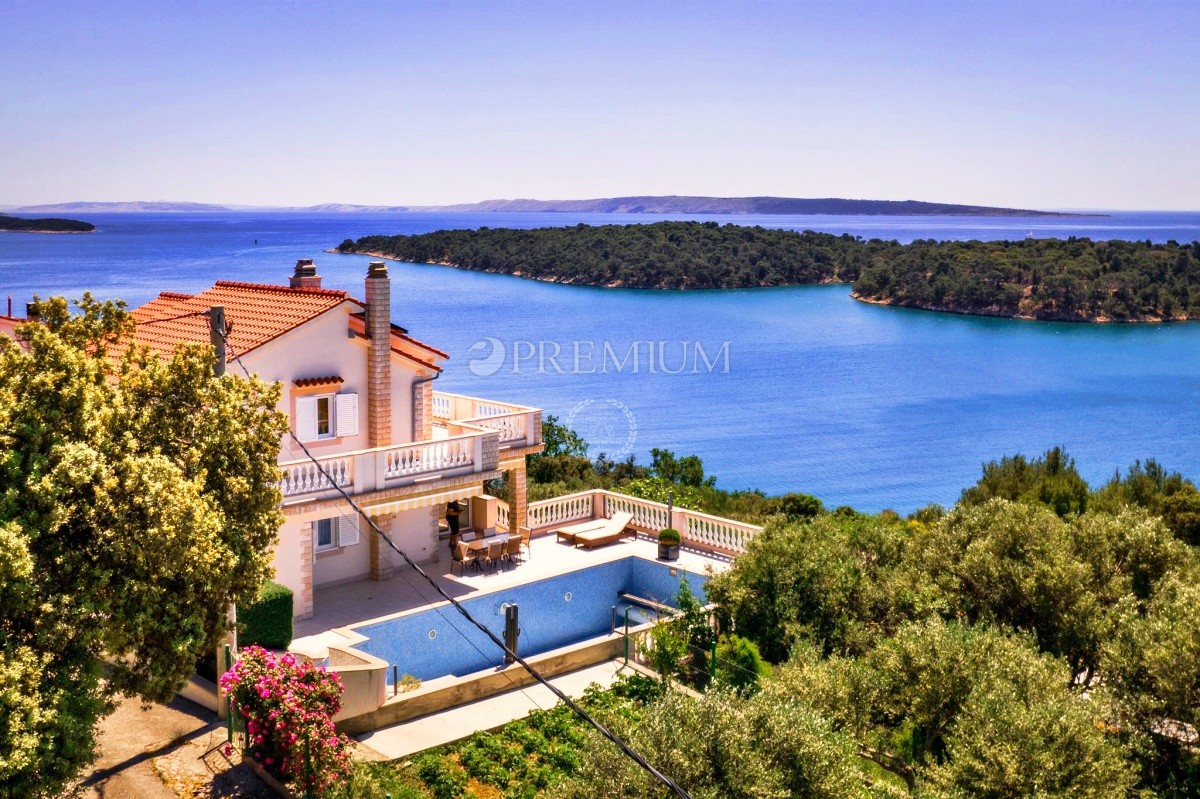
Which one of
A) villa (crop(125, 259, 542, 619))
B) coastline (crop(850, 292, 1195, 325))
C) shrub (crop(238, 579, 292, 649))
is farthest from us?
coastline (crop(850, 292, 1195, 325))

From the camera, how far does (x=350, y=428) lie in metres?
19.8

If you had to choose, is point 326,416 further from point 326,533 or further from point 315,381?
point 326,533

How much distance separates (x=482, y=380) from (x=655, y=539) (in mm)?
53268

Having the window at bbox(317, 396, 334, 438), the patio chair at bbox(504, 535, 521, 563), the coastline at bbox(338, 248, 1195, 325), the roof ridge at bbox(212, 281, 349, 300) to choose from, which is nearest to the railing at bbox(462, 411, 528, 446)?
the patio chair at bbox(504, 535, 521, 563)

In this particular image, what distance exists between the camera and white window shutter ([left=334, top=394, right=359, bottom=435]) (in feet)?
64.4

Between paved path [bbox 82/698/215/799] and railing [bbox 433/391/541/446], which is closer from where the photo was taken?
paved path [bbox 82/698/215/799]

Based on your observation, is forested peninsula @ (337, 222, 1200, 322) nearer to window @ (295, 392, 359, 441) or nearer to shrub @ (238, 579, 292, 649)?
window @ (295, 392, 359, 441)

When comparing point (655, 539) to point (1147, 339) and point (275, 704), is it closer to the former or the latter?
point (275, 704)

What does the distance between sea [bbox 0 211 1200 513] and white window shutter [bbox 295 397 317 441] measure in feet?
83.0

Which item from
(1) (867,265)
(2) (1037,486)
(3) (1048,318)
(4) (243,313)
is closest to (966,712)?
(4) (243,313)

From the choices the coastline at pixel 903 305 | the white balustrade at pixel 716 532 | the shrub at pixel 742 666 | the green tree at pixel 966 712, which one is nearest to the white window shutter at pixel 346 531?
the white balustrade at pixel 716 532

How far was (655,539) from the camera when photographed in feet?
76.2

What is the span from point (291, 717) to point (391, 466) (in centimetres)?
764

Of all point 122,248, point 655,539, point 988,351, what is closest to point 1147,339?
point 988,351
